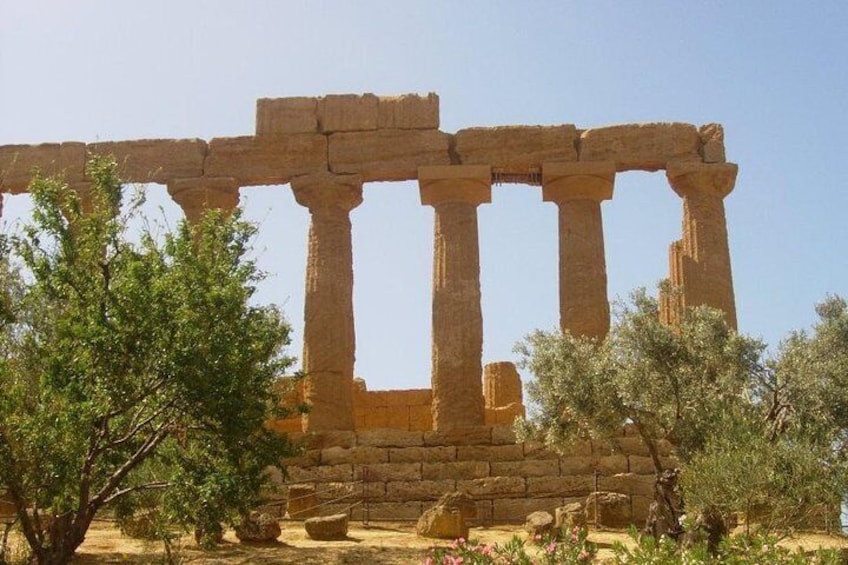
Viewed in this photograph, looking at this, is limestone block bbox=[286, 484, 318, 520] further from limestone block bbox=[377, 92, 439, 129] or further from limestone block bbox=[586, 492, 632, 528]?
limestone block bbox=[377, 92, 439, 129]

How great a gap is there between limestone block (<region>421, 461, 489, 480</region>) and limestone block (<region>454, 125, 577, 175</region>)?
7.48 meters

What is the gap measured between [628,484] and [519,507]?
2154 millimetres

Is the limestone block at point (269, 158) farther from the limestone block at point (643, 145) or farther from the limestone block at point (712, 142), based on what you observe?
the limestone block at point (712, 142)

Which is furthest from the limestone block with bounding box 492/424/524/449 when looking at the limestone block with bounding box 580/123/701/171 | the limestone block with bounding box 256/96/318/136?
the limestone block with bounding box 256/96/318/136

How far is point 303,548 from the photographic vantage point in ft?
59.8

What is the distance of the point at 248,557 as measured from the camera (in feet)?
56.6

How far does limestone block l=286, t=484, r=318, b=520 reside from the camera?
22.3 m

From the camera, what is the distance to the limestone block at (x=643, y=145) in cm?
2806

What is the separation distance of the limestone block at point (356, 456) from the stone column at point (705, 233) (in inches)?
304

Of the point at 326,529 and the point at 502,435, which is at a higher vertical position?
the point at 502,435

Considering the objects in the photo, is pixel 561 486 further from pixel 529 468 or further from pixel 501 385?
pixel 501 385

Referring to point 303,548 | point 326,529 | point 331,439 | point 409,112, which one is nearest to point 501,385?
point 331,439

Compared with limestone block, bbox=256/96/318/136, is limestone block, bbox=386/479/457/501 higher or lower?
lower

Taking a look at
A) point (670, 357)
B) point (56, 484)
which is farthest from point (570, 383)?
point (56, 484)
